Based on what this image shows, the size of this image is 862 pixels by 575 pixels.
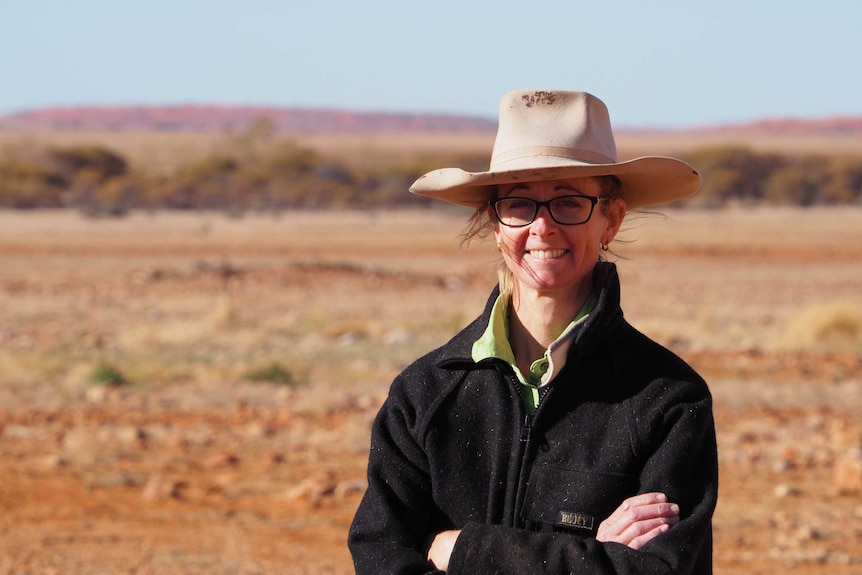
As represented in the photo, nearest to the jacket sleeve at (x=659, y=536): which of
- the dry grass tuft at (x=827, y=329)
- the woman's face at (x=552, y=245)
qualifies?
the woman's face at (x=552, y=245)

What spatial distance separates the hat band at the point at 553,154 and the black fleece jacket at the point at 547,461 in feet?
0.81

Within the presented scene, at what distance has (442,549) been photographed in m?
2.66

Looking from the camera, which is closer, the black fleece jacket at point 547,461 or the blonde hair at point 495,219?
the black fleece jacket at point 547,461

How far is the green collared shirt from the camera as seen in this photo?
264cm

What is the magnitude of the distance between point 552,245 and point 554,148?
0.20 m

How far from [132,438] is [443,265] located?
53.9 ft

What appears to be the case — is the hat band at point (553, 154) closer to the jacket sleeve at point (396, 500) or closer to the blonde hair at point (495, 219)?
the blonde hair at point (495, 219)

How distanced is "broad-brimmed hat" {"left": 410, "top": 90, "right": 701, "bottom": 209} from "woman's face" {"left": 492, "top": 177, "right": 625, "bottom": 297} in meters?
0.04

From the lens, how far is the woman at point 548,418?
255 centimetres

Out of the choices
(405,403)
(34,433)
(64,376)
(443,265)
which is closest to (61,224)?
(443,265)

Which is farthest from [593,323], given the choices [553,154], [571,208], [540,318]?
[553,154]

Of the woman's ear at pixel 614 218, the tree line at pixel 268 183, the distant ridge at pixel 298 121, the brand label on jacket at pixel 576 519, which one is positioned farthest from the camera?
the distant ridge at pixel 298 121

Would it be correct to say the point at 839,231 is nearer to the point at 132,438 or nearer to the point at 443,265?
the point at 443,265

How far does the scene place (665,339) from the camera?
13820 millimetres
